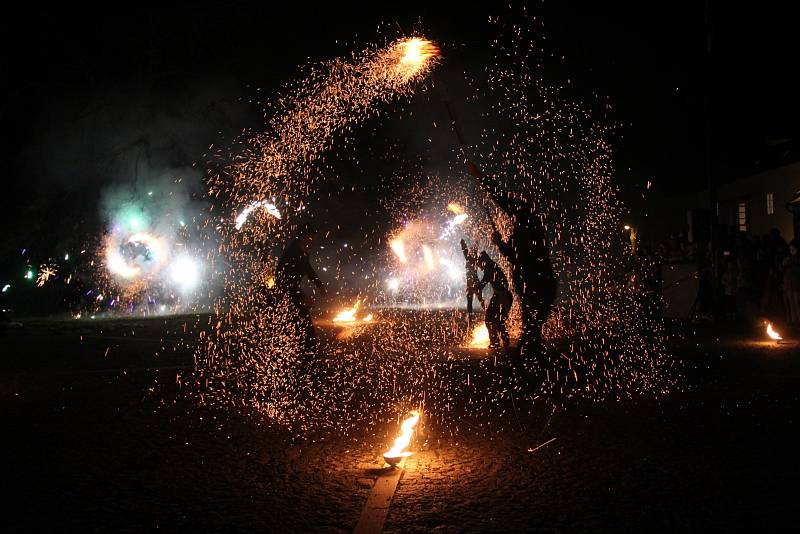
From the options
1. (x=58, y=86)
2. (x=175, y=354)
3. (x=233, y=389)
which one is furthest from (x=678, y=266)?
(x=58, y=86)

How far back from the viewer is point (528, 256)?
832 cm

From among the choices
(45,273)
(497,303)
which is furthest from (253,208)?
(497,303)

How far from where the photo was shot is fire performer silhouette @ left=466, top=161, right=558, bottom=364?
8.27 meters

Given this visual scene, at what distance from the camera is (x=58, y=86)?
63.4 feet

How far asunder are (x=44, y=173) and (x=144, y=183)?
246cm

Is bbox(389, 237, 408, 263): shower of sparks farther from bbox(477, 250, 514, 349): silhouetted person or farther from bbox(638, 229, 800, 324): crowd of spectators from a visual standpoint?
bbox(477, 250, 514, 349): silhouetted person

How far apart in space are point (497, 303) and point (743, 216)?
24936 millimetres

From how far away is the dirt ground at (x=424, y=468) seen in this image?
3.85m

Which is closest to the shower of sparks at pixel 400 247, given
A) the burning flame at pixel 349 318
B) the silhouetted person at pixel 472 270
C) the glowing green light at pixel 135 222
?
the glowing green light at pixel 135 222

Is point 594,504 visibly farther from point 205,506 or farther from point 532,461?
point 205,506

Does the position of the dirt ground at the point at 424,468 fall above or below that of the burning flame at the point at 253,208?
Answer: below

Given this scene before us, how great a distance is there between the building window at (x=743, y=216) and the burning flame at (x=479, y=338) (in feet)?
69.0

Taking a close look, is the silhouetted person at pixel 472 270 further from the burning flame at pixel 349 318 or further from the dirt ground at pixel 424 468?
the dirt ground at pixel 424 468

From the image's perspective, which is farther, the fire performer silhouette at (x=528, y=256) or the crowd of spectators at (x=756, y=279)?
the crowd of spectators at (x=756, y=279)
